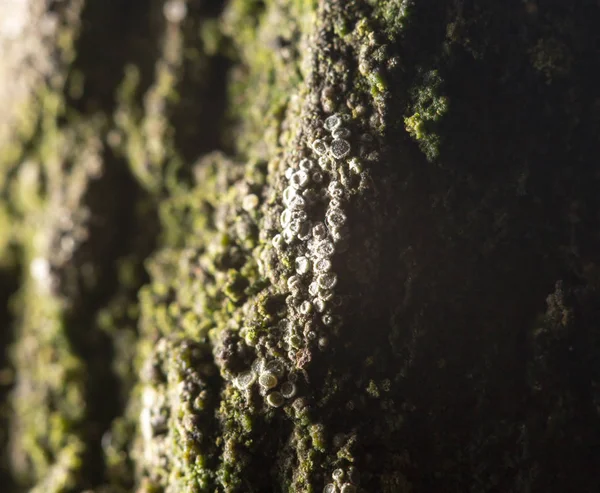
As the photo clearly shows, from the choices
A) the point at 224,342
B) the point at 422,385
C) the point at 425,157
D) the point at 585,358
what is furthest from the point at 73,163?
the point at 585,358

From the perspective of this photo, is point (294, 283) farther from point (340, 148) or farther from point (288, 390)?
point (340, 148)

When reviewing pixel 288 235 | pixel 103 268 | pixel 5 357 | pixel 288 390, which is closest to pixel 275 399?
pixel 288 390

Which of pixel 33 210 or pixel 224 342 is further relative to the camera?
pixel 33 210

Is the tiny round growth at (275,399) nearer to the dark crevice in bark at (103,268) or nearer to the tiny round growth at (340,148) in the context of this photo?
the tiny round growth at (340,148)

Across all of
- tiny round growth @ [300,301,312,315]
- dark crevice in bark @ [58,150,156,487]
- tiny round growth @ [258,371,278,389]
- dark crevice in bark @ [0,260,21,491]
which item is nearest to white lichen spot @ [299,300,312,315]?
tiny round growth @ [300,301,312,315]

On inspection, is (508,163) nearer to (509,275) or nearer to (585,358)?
(509,275)
